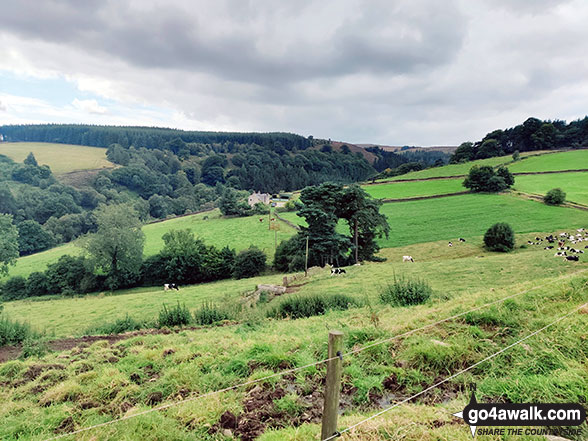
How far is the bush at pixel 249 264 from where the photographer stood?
37.1 meters

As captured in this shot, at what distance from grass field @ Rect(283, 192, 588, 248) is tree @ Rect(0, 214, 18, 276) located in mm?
37828

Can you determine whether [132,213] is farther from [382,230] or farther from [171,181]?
[171,181]

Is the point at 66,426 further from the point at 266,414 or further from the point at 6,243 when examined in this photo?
the point at 6,243

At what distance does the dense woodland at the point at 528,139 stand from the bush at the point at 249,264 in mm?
81733

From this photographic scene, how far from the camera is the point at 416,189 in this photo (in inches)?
2665

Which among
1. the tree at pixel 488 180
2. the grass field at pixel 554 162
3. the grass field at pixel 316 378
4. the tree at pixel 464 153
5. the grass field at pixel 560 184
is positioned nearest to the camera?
the grass field at pixel 316 378

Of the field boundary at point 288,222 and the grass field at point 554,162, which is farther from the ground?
the grass field at point 554,162

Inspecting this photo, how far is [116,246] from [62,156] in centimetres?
13687

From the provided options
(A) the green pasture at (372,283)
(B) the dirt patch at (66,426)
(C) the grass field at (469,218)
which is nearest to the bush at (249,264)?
(A) the green pasture at (372,283)

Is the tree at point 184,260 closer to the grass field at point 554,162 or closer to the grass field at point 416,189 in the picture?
the grass field at point 416,189

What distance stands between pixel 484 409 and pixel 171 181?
444ft

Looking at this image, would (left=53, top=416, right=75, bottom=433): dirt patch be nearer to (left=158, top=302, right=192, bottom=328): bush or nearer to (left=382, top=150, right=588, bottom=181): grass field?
(left=158, top=302, right=192, bottom=328): bush

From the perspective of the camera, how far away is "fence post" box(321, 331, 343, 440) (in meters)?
2.97

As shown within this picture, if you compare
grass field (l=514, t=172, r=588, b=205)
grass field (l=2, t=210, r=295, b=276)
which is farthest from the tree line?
grass field (l=514, t=172, r=588, b=205)
